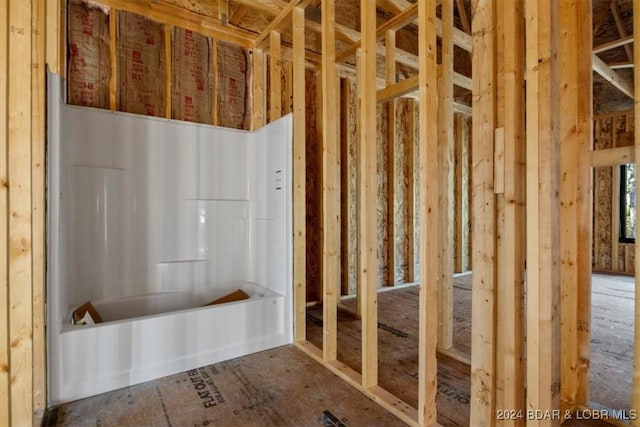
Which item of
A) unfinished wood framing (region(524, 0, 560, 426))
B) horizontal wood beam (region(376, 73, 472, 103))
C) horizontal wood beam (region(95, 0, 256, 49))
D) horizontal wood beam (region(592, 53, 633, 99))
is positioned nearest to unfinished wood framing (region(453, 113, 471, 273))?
horizontal wood beam (region(592, 53, 633, 99))

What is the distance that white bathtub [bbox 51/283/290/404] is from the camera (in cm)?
207

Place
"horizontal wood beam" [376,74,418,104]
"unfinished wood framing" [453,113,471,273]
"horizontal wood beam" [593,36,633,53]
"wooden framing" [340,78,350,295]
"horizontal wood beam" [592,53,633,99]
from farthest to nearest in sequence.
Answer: "unfinished wood framing" [453,113,471,273] → "wooden framing" [340,78,350,295] → "horizontal wood beam" [592,53,633,99] → "horizontal wood beam" [593,36,633,53] → "horizontal wood beam" [376,74,418,104]

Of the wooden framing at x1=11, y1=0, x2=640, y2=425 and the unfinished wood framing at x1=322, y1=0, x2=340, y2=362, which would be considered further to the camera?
the unfinished wood framing at x1=322, y1=0, x2=340, y2=362

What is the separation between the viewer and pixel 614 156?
1.83 m

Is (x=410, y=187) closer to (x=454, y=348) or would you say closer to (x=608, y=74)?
(x=454, y=348)

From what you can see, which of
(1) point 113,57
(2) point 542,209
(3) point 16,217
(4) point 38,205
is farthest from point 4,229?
(2) point 542,209

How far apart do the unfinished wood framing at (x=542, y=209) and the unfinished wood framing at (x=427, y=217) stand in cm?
47

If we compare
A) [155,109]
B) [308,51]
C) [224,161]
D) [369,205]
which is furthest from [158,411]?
[308,51]

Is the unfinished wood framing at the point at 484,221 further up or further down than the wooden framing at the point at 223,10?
further down

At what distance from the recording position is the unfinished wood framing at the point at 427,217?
1.72m

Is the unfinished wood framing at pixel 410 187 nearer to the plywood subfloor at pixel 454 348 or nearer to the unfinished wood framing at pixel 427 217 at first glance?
the plywood subfloor at pixel 454 348

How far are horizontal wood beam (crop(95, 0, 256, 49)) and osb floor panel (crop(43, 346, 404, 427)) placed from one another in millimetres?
3102

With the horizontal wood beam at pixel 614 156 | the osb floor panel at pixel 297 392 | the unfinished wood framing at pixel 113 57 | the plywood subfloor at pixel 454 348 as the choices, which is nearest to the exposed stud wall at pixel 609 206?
the plywood subfloor at pixel 454 348

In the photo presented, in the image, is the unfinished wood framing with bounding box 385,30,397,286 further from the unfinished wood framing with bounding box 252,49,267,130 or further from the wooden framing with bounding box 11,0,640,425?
the wooden framing with bounding box 11,0,640,425
